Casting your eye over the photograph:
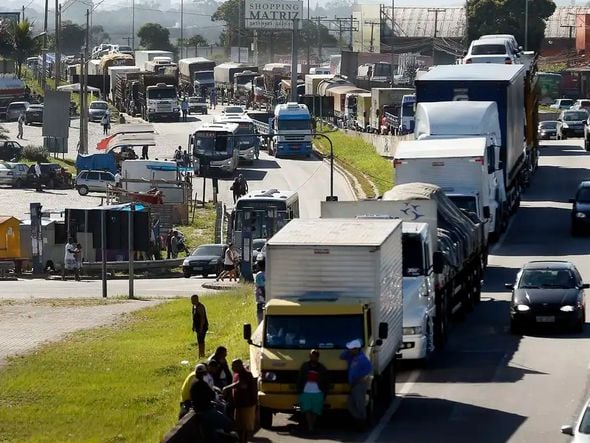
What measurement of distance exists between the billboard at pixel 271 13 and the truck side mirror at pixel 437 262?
143 meters

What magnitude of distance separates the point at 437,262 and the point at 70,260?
2635cm

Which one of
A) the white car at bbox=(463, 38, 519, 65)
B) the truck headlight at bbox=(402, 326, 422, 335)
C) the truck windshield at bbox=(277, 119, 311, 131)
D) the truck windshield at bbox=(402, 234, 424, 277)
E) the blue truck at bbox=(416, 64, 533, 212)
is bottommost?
the truck windshield at bbox=(277, 119, 311, 131)

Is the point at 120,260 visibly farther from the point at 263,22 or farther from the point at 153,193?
the point at 263,22

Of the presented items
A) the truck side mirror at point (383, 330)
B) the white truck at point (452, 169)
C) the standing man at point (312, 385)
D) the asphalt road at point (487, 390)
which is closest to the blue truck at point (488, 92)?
the white truck at point (452, 169)

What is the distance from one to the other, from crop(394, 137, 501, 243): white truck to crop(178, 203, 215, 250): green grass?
1934cm

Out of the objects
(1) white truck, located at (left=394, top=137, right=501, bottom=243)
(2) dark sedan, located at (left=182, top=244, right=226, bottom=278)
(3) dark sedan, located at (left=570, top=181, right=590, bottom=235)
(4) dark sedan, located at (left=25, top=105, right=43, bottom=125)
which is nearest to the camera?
(1) white truck, located at (left=394, top=137, right=501, bottom=243)

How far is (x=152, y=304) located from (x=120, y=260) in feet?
42.5

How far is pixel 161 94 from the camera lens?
370 ft

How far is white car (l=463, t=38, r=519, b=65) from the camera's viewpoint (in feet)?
212

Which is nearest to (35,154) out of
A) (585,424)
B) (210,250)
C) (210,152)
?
(210,152)

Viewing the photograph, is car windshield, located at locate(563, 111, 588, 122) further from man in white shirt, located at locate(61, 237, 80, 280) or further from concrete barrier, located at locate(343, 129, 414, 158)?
man in white shirt, located at locate(61, 237, 80, 280)

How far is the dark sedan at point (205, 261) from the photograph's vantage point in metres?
52.6

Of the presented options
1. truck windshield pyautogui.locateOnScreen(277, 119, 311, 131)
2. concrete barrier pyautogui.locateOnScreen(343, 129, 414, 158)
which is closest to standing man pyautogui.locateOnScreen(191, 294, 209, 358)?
concrete barrier pyautogui.locateOnScreen(343, 129, 414, 158)

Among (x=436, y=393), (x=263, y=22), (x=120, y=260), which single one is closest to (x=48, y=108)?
(x=120, y=260)
